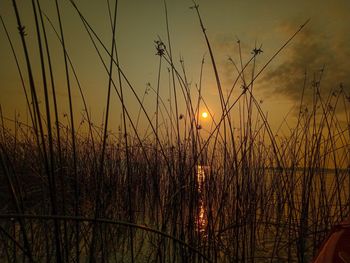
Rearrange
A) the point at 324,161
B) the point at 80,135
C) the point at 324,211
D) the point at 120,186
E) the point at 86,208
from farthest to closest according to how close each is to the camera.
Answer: the point at 80,135 < the point at 120,186 < the point at 86,208 < the point at 324,161 < the point at 324,211

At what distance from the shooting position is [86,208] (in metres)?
3.16

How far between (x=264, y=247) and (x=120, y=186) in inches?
55.5

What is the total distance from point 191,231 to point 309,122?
3.96 ft

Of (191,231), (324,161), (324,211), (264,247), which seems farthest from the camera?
(264,247)

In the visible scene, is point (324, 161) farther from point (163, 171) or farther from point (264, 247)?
point (163, 171)

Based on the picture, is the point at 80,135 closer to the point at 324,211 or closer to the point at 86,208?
the point at 86,208

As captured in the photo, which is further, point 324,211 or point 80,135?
point 80,135

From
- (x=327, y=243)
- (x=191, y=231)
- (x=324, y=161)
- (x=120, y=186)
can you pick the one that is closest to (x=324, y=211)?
(x=324, y=161)

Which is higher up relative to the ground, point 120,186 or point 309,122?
point 309,122

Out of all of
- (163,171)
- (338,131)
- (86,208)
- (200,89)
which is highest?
(200,89)

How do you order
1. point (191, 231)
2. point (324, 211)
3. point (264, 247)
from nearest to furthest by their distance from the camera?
point (191, 231) → point (324, 211) → point (264, 247)

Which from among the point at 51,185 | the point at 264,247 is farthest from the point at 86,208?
the point at 51,185

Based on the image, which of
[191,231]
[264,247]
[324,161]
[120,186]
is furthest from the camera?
[120,186]

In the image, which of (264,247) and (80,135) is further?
(80,135)
